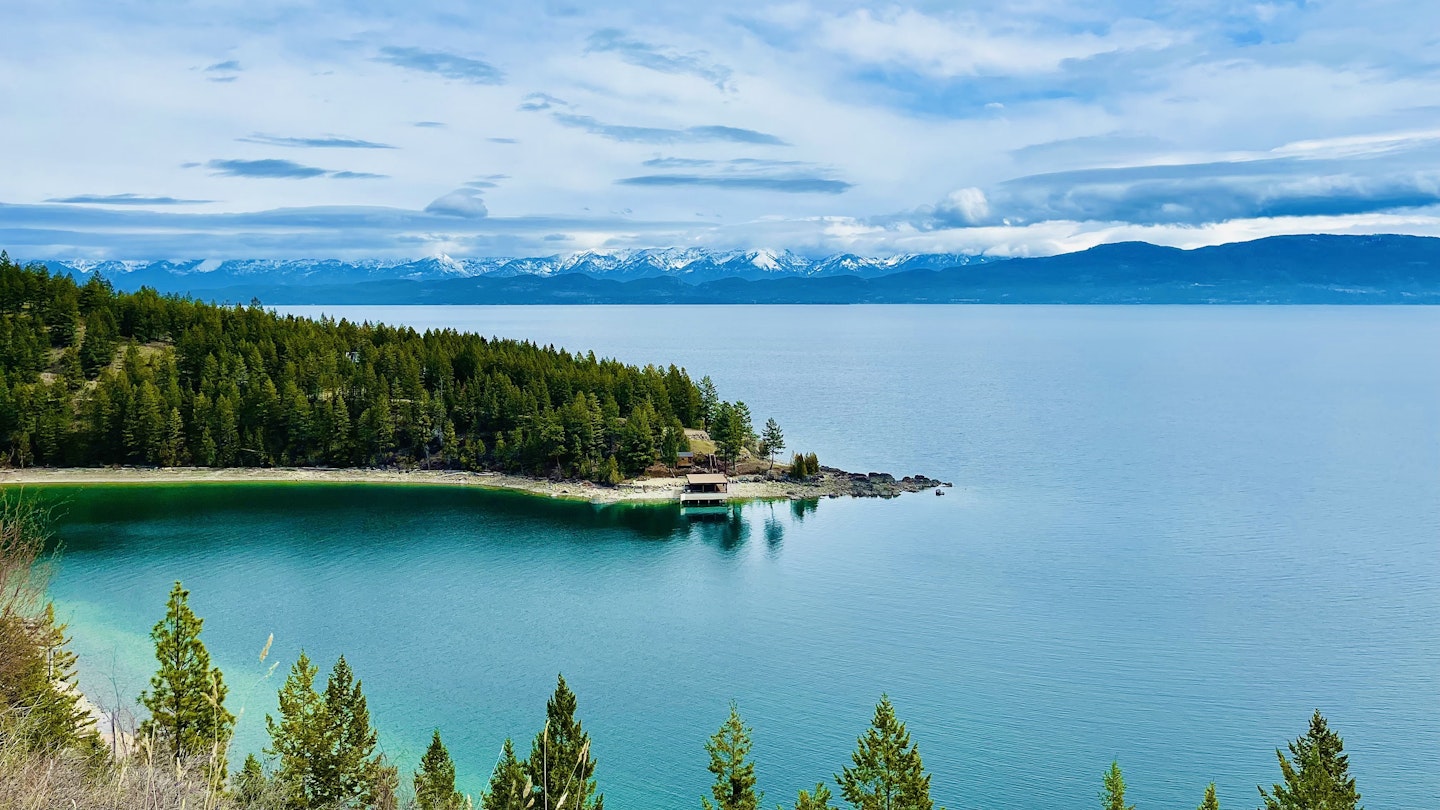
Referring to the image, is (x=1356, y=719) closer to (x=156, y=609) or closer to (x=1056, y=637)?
(x=1056, y=637)

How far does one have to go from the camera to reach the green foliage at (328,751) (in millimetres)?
20125

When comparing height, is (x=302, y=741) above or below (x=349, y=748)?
above

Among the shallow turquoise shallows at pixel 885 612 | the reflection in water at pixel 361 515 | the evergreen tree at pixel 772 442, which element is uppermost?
the evergreen tree at pixel 772 442

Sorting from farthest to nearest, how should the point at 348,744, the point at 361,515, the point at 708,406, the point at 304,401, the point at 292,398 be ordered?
1. the point at 708,406
2. the point at 304,401
3. the point at 292,398
4. the point at 361,515
5. the point at 348,744

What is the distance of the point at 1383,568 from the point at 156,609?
5559cm

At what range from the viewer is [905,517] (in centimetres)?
5572

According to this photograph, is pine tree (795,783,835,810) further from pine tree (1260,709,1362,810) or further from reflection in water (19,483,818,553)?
reflection in water (19,483,818,553)

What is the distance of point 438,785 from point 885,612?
78.3ft

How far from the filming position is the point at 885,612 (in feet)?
131

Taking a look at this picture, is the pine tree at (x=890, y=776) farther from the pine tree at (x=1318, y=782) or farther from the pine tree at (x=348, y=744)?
the pine tree at (x=348, y=744)

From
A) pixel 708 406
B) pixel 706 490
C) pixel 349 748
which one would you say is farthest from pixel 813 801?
pixel 708 406

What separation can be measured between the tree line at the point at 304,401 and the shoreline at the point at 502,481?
1.20m

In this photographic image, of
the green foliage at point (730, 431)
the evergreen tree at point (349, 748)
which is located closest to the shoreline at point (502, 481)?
the green foliage at point (730, 431)

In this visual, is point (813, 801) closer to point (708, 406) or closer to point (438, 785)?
point (438, 785)
